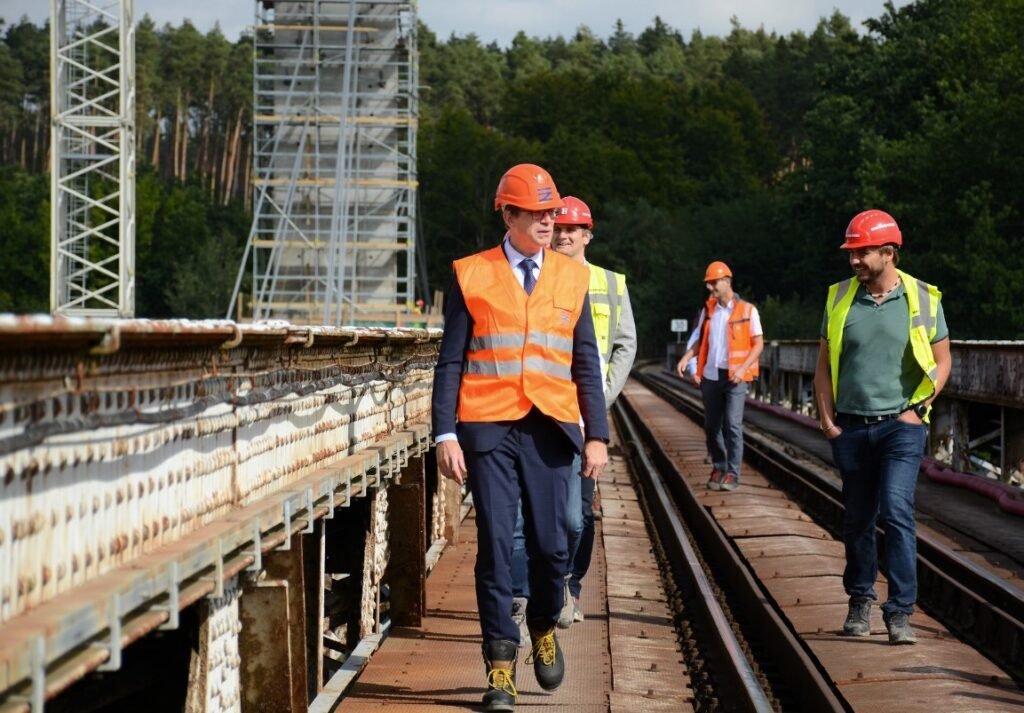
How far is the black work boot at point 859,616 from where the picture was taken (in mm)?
8688

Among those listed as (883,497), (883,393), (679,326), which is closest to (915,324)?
(883,393)

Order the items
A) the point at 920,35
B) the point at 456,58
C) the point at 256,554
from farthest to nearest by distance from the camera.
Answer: the point at 456,58, the point at 920,35, the point at 256,554

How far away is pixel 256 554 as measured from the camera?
5711 millimetres

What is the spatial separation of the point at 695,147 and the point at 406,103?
Result: 68133mm

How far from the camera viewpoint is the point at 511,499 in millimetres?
6777

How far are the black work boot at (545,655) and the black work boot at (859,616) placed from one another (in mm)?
2173

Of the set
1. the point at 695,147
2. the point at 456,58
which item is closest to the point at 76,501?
the point at 695,147

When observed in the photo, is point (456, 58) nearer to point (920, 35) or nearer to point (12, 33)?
point (12, 33)

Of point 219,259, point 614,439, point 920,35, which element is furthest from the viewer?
point 219,259

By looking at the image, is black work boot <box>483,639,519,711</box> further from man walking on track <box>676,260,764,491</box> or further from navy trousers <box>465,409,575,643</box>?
man walking on track <box>676,260,764,491</box>

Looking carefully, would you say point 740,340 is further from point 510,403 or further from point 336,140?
point 336,140

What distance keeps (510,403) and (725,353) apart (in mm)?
9302

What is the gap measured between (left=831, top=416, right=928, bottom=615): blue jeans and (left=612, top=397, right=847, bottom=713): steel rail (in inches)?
20.9

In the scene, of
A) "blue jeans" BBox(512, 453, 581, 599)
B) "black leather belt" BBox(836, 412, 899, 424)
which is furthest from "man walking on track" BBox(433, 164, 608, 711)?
"black leather belt" BBox(836, 412, 899, 424)
